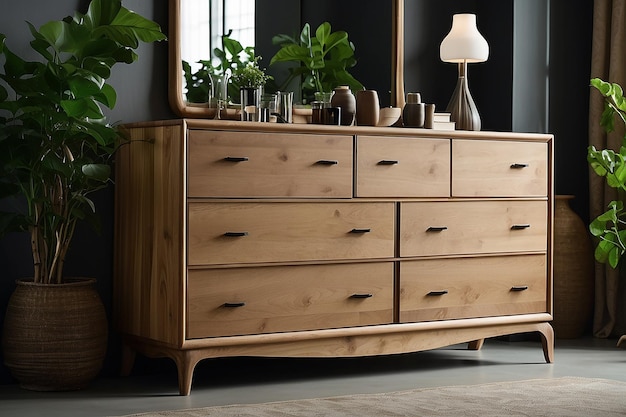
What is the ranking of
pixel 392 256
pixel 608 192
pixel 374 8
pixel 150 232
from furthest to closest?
→ pixel 608 192 → pixel 374 8 → pixel 392 256 → pixel 150 232

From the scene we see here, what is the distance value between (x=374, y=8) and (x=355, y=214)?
113 centimetres

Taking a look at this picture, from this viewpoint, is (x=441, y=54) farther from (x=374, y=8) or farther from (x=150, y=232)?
(x=150, y=232)

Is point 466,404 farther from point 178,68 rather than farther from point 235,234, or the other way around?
point 178,68

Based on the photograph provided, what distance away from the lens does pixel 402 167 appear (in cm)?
398

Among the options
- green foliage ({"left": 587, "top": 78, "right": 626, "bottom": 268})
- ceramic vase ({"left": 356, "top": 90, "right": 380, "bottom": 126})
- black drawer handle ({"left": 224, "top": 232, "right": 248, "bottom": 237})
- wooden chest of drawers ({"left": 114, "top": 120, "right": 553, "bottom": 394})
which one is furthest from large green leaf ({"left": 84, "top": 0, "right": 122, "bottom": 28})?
green foliage ({"left": 587, "top": 78, "right": 626, "bottom": 268})

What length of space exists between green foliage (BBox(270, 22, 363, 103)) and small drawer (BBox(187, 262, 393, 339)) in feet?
2.79

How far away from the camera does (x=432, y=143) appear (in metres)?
4.05

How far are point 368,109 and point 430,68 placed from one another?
2.47 ft

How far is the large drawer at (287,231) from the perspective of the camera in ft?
11.7

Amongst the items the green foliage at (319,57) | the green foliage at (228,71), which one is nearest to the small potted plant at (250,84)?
the green foliage at (228,71)

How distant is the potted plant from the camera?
350 centimetres

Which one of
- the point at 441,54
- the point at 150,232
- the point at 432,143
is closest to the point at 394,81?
the point at 441,54

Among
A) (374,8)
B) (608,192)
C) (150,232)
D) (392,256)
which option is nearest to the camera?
(150,232)

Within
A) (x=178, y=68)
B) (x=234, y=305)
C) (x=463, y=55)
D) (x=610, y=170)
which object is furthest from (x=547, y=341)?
(x=178, y=68)
